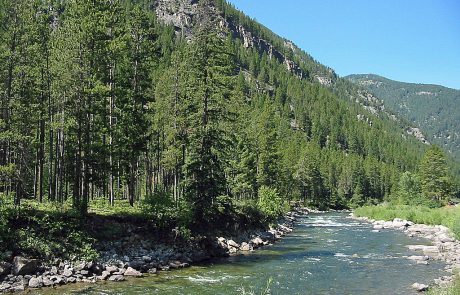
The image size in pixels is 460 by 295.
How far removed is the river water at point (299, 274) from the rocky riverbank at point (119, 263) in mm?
1034

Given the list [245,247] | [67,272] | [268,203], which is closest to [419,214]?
[268,203]

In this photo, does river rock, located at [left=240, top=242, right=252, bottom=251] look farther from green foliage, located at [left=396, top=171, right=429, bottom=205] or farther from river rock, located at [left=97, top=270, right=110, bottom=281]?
green foliage, located at [left=396, top=171, right=429, bottom=205]

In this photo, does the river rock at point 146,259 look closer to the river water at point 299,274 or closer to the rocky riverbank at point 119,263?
Answer: the rocky riverbank at point 119,263

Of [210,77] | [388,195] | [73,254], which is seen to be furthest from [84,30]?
[388,195]

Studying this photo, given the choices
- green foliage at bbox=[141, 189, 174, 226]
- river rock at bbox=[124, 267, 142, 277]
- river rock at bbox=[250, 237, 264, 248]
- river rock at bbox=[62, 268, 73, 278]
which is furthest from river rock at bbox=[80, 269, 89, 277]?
river rock at bbox=[250, 237, 264, 248]

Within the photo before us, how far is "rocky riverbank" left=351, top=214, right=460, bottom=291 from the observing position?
2781 centimetres

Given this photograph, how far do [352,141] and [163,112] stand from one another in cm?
15108

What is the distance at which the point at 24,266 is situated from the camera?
23.1 m

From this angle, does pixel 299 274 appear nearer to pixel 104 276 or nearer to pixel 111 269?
pixel 111 269

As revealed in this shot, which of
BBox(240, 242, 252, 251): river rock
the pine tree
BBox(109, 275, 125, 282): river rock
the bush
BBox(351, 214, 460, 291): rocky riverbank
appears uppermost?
the pine tree

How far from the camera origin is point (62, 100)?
3325 cm

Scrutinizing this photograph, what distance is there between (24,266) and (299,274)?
16.4 meters

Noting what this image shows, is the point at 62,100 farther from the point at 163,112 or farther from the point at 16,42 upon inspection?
the point at 163,112

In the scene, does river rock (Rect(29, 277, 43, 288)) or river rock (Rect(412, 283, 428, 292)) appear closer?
river rock (Rect(29, 277, 43, 288))
